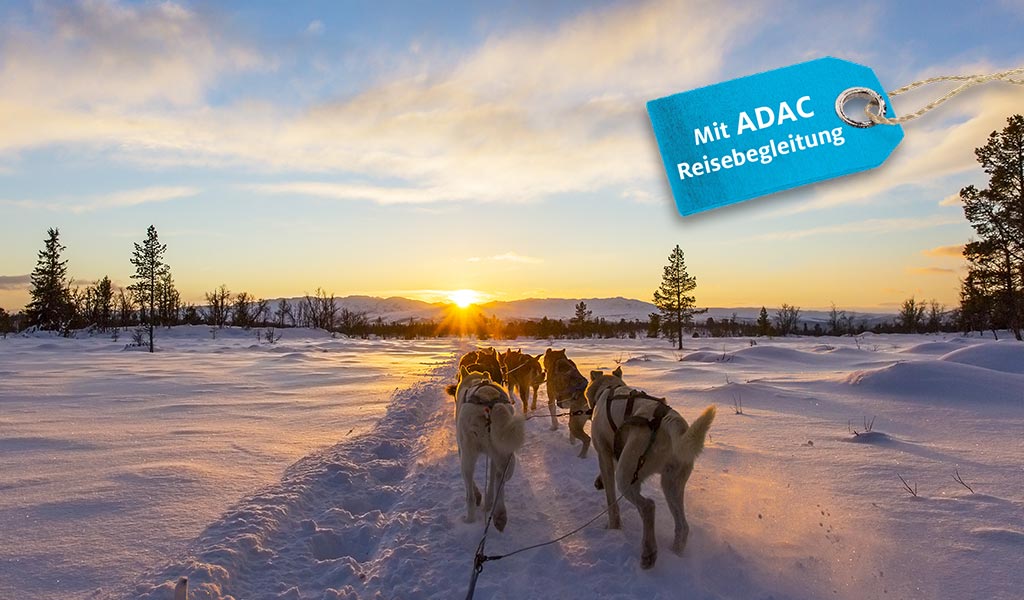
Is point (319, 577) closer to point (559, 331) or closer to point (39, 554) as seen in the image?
point (39, 554)

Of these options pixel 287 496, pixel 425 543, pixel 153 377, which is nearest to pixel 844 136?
pixel 425 543

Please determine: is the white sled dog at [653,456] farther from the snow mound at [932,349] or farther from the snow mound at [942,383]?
the snow mound at [932,349]

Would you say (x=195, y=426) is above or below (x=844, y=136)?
below

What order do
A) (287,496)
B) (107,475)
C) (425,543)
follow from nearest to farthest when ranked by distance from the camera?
(425,543), (287,496), (107,475)

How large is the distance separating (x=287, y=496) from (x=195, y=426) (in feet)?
13.7

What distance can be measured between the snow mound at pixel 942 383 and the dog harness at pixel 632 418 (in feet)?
28.1

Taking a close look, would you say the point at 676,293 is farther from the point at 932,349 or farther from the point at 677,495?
the point at 677,495

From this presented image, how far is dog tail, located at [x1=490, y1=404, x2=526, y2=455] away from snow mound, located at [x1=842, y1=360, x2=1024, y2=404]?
31.1ft

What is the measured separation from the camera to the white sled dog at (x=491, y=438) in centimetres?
404

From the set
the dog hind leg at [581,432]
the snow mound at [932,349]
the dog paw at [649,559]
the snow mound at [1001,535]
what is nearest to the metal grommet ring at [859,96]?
the dog paw at [649,559]

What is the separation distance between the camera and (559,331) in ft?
250

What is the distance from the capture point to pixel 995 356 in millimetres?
13344

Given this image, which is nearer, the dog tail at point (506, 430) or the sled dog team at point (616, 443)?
the sled dog team at point (616, 443)

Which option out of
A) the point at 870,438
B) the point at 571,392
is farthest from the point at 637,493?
the point at 870,438
